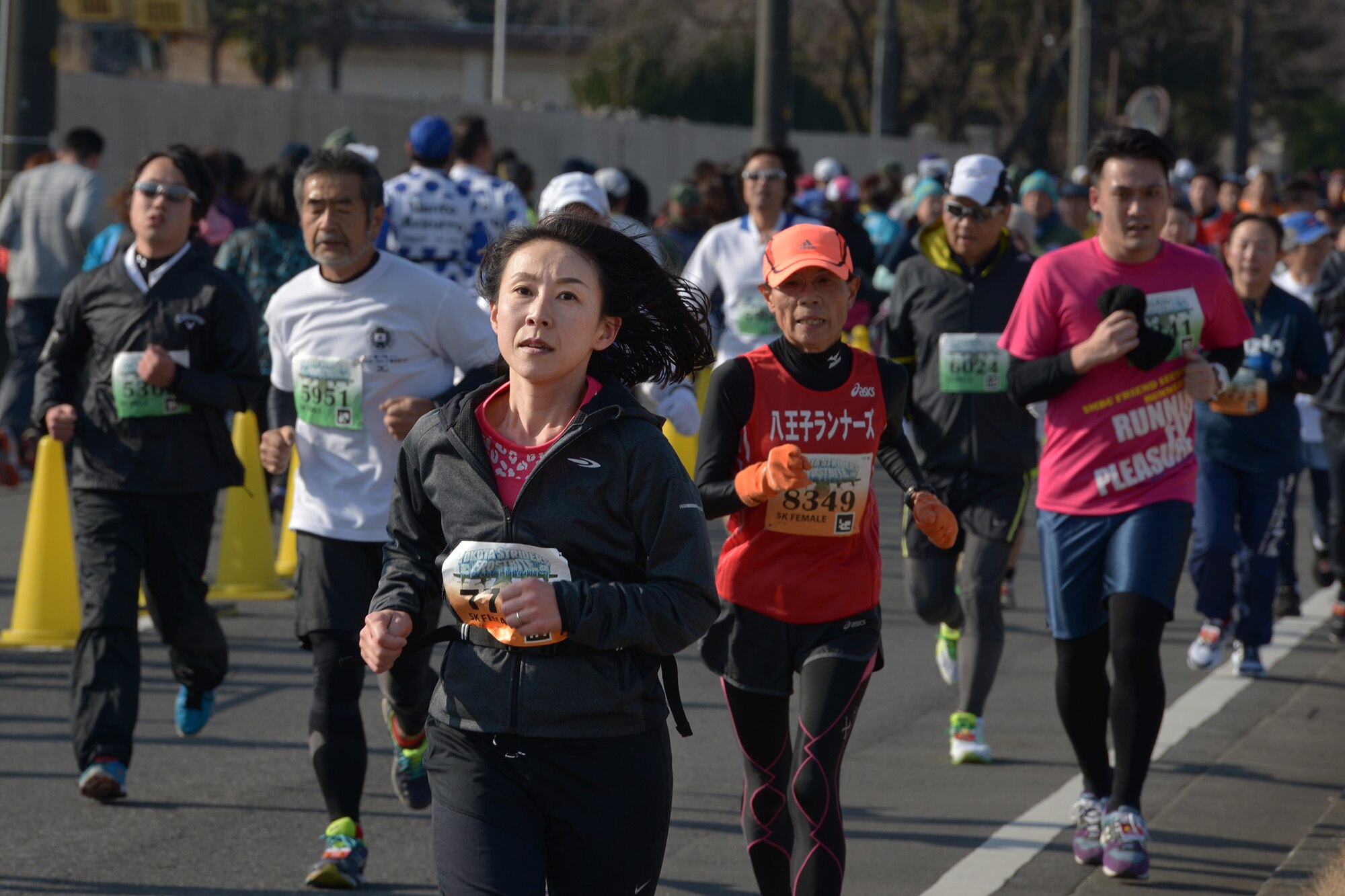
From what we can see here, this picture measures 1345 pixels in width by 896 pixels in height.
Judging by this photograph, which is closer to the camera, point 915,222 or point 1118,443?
point 1118,443

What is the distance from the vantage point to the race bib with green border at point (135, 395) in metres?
6.23

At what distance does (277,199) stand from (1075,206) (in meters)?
10.7

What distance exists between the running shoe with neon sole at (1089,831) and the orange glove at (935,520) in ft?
4.28

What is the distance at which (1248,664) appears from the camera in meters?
8.70

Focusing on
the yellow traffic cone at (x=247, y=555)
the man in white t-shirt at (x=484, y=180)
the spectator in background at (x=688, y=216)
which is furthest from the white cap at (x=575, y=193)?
the spectator in background at (x=688, y=216)

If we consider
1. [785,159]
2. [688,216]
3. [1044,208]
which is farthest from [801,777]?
[1044,208]

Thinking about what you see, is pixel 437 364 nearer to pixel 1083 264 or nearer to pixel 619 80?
pixel 1083 264

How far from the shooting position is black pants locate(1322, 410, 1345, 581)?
990 centimetres

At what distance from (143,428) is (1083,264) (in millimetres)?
3030

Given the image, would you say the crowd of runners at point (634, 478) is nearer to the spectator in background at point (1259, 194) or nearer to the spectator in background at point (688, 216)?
the spectator in background at point (688, 216)

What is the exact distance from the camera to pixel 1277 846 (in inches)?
237

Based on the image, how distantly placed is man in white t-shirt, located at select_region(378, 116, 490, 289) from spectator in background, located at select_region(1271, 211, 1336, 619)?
4198 millimetres

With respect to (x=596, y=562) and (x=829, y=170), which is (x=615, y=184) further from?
(x=829, y=170)

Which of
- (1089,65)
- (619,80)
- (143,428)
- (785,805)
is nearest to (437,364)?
(143,428)
